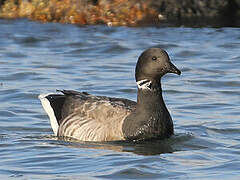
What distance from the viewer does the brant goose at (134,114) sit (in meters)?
11.2

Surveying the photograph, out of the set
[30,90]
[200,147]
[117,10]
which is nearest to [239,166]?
[200,147]

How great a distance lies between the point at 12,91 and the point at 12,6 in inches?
252

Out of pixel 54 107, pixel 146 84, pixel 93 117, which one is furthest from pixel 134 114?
pixel 54 107

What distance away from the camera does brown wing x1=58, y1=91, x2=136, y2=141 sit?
11.4 m

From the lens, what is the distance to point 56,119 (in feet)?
39.6

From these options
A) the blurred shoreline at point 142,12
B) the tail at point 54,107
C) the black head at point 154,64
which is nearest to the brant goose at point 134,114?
the black head at point 154,64

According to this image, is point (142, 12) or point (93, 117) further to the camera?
point (142, 12)

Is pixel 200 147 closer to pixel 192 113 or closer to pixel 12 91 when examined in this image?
pixel 192 113

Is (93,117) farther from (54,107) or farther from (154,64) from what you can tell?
(154,64)

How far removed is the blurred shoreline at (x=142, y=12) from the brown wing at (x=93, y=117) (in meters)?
8.09

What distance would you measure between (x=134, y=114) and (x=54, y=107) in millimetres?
1502

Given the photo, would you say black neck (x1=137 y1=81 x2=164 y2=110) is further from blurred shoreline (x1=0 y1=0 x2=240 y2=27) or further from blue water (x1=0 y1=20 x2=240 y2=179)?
blurred shoreline (x1=0 y1=0 x2=240 y2=27)

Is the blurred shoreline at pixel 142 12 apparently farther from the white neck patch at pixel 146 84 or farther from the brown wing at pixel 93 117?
the white neck patch at pixel 146 84

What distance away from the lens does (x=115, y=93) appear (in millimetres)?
14945
